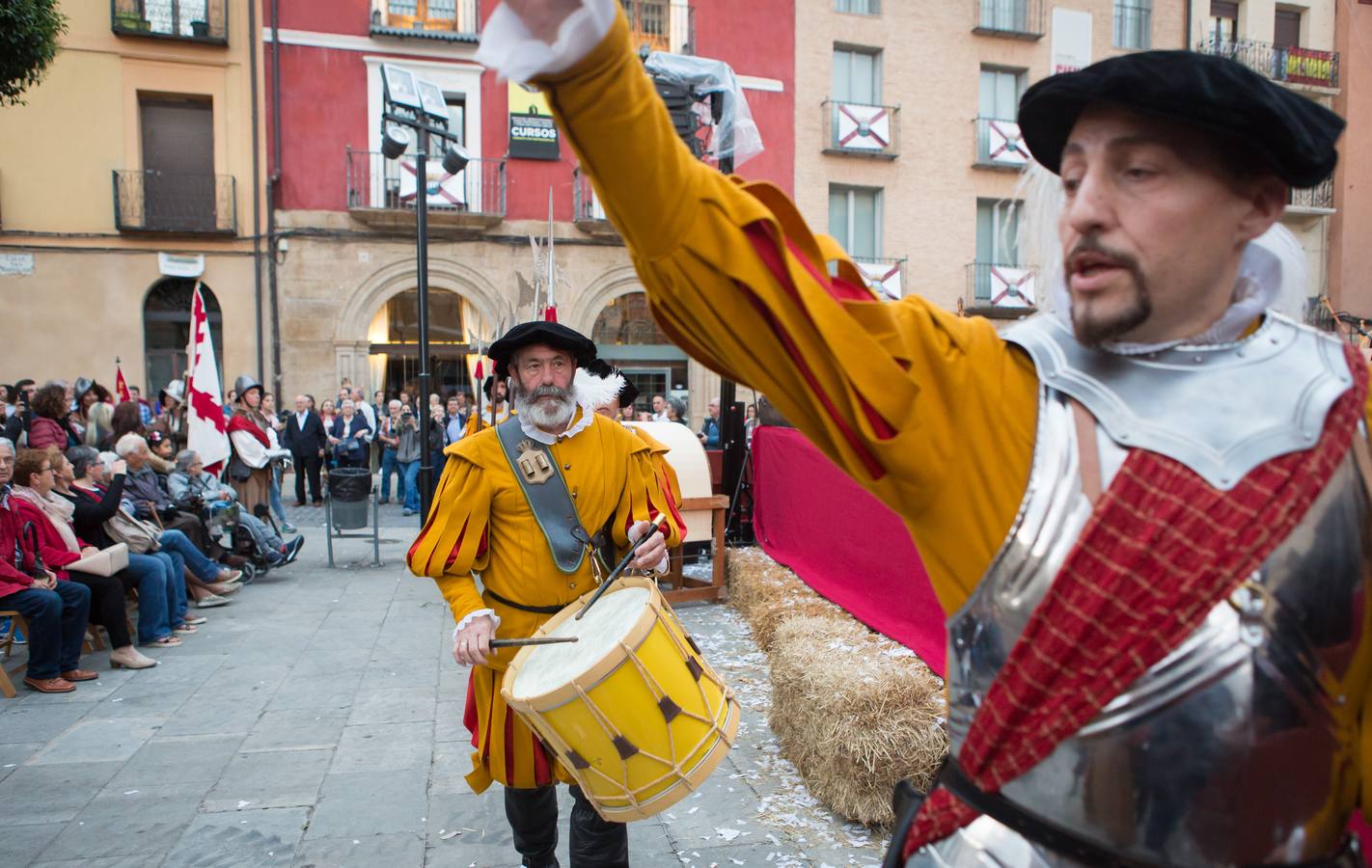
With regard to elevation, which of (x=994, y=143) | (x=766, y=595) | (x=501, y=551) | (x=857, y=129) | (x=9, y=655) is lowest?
(x=9, y=655)

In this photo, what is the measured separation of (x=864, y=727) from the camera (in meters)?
3.77

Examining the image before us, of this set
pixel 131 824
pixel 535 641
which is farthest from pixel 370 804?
pixel 535 641

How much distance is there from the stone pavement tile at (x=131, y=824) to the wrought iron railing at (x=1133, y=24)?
23.3 m

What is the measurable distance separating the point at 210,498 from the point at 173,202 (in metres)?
10.8

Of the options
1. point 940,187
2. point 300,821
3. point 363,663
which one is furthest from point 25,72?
point 940,187

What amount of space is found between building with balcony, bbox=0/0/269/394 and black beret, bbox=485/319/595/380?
602 inches

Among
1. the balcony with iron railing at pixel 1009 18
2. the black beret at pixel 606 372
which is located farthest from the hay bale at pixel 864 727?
the balcony with iron railing at pixel 1009 18

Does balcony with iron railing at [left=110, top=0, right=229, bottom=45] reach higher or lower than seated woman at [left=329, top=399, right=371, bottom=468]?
higher

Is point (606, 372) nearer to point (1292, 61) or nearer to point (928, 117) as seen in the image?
point (928, 117)

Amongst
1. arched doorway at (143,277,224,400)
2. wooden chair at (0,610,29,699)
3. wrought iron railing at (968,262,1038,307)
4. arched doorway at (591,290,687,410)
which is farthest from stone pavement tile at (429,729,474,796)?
wrought iron railing at (968,262,1038,307)

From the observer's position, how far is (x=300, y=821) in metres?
3.91

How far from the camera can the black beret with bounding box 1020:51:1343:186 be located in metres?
1.13

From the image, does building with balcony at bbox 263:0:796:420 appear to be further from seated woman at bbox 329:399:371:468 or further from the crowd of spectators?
the crowd of spectators

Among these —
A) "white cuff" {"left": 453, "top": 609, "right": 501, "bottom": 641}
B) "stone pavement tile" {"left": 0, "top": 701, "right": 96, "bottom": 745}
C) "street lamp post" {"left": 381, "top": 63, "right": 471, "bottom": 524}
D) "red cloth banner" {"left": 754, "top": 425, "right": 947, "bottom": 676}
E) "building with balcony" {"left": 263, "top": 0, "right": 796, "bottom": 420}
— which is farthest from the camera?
"building with balcony" {"left": 263, "top": 0, "right": 796, "bottom": 420}
